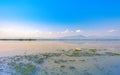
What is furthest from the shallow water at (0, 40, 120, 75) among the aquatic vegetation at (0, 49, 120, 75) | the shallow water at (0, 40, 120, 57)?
the shallow water at (0, 40, 120, 57)

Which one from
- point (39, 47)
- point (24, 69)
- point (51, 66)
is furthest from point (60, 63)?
point (39, 47)

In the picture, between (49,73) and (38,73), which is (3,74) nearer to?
(38,73)

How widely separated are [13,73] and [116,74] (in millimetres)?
7756

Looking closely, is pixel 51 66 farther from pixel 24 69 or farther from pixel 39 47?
pixel 39 47

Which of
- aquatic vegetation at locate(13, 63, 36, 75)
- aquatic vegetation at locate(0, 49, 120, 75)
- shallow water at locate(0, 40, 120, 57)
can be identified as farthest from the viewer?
shallow water at locate(0, 40, 120, 57)

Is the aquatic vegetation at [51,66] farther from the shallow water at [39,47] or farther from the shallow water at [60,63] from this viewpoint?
the shallow water at [39,47]

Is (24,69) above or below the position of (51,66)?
above

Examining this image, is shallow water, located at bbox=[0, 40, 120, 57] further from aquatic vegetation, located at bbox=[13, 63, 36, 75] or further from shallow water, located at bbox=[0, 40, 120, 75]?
aquatic vegetation, located at bbox=[13, 63, 36, 75]

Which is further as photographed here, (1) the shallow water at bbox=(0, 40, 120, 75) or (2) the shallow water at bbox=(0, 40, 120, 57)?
(2) the shallow water at bbox=(0, 40, 120, 57)

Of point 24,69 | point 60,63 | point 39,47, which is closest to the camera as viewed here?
point 24,69

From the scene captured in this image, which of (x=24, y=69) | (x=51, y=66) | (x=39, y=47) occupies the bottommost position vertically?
(x=51, y=66)

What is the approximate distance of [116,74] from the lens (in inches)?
421

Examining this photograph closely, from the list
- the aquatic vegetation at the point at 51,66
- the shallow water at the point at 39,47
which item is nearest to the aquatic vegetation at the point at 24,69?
the aquatic vegetation at the point at 51,66

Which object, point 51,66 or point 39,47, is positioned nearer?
point 51,66
